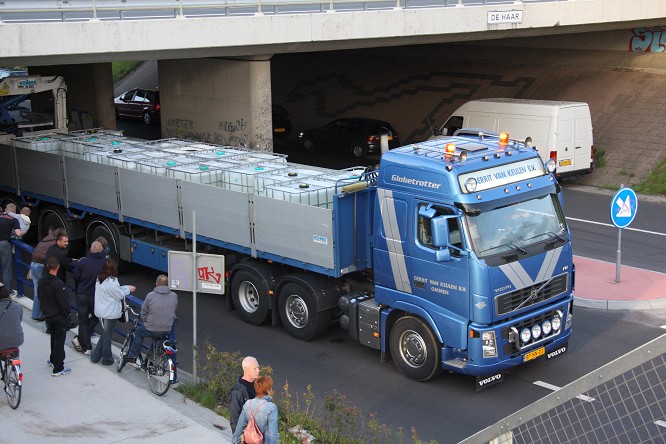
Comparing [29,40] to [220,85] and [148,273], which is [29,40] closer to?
[148,273]

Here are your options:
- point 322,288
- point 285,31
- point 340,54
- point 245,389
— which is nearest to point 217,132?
point 285,31

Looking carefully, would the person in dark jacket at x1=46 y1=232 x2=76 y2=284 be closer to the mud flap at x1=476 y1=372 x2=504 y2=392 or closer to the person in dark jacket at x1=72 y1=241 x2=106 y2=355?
the person in dark jacket at x1=72 y1=241 x2=106 y2=355

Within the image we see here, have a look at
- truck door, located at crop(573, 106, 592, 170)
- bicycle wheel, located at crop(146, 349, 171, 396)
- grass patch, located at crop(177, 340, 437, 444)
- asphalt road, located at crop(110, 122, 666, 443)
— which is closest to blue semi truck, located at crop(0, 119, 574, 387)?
asphalt road, located at crop(110, 122, 666, 443)

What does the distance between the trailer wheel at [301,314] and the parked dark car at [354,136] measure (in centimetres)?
1568

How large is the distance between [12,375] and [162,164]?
6.23m

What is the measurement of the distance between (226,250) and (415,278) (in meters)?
4.14

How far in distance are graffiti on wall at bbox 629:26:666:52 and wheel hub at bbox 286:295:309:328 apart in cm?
2093

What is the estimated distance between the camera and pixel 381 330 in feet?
39.0

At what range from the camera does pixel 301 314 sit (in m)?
13.1

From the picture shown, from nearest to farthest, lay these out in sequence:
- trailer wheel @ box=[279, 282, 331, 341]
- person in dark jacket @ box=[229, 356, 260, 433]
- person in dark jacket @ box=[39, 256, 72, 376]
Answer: person in dark jacket @ box=[229, 356, 260, 433]
person in dark jacket @ box=[39, 256, 72, 376]
trailer wheel @ box=[279, 282, 331, 341]

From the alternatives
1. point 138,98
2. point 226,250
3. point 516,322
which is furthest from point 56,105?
point 138,98

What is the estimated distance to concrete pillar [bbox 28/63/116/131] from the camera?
2977 cm

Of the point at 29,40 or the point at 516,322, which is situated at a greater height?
the point at 29,40

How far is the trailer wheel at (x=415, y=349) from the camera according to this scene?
1123 cm
